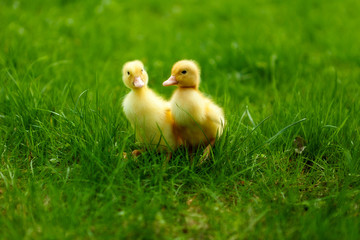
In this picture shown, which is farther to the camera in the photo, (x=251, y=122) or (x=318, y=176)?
(x=251, y=122)

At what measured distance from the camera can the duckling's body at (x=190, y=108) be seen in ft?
9.14

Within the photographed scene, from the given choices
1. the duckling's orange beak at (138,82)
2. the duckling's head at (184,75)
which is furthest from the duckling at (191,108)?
the duckling's orange beak at (138,82)

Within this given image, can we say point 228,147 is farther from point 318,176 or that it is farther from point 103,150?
point 103,150

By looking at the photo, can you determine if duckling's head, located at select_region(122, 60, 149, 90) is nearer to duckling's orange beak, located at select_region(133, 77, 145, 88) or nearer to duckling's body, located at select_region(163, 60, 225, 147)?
duckling's orange beak, located at select_region(133, 77, 145, 88)

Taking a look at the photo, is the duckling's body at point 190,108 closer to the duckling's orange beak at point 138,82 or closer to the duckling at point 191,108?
the duckling at point 191,108

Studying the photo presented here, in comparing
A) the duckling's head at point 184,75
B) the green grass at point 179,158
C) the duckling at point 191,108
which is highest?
the duckling's head at point 184,75

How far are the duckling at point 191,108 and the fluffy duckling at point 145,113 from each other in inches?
3.7

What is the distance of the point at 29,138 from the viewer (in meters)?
3.23

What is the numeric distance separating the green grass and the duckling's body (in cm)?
19

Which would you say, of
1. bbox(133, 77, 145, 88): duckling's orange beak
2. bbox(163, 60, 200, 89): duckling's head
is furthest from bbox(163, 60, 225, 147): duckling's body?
bbox(133, 77, 145, 88): duckling's orange beak

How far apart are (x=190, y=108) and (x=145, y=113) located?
320mm

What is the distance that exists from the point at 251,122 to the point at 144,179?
1111mm

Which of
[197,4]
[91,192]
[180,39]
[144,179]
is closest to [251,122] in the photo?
[144,179]

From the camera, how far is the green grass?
252 cm
